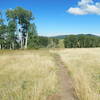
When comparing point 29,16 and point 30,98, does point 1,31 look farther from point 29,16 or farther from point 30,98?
point 30,98

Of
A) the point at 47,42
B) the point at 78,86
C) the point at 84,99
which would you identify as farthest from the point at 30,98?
the point at 47,42

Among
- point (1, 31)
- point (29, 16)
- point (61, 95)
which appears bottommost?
point (61, 95)

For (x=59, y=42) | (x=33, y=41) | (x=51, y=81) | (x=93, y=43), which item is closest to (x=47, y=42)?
(x=59, y=42)

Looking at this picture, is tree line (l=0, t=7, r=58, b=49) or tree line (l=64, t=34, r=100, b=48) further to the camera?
tree line (l=64, t=34, r=100, b=48)

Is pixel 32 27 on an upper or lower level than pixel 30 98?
upper

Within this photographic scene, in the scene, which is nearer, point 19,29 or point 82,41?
point 19,29

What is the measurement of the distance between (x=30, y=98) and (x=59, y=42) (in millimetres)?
91977

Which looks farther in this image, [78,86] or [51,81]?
[51,81]


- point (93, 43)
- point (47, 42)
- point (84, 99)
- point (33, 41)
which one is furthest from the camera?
point (47, 42)

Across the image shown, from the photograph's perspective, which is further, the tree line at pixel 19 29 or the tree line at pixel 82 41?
the tree line at pixel 82 41

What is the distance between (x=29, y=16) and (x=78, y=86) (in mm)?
38547

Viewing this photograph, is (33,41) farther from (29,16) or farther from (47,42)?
(47,42)

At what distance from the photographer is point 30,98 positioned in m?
5.25

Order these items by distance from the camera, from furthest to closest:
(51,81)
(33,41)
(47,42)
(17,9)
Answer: (47,42), (33,41), (17,9), (51,81)
